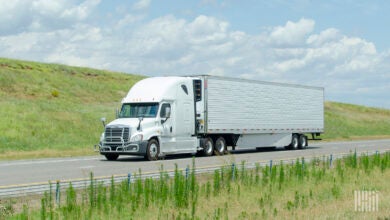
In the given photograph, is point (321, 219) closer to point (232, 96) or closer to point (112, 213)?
point (112, 213)

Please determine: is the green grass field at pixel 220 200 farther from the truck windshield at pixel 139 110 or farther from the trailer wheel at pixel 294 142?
the trailer wheel at pixel 294 142

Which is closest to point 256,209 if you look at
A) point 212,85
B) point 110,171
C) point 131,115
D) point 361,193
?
point 361,193

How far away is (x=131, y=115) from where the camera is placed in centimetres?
2584

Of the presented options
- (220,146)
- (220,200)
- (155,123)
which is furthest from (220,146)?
(220,200)

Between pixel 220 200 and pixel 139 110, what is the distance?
13.6 meters

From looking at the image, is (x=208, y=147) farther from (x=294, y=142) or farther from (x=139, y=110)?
(x=294, y=142)

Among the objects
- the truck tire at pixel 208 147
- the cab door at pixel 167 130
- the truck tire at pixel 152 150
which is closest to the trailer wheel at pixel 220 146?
the truck tire at pixel 208 147

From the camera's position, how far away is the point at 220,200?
41.4 feet

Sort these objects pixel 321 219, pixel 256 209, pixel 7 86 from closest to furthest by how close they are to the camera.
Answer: pixel 321 219
pixel 256 209
pixel 7 86

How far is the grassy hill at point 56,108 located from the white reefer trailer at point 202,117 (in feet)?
20.2

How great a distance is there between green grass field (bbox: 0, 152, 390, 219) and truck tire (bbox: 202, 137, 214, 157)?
12.1 m

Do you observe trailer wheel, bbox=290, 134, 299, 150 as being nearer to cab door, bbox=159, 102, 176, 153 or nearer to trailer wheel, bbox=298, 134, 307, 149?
trailer wheel, bbox=298, 134, 307, 149

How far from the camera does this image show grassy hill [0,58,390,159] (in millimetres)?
34406

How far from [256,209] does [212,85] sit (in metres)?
17.2
